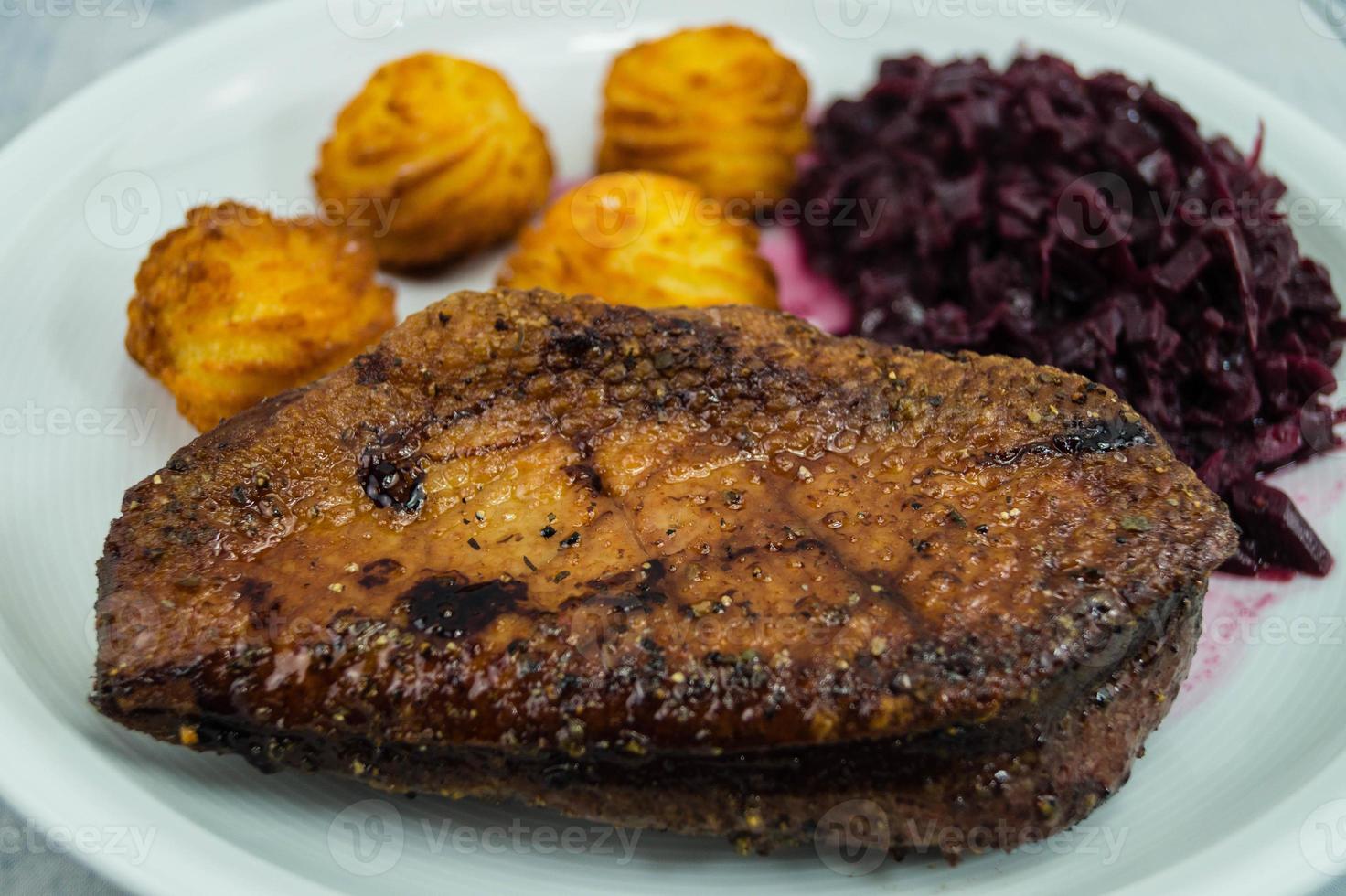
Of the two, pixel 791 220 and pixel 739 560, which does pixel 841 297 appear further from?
pixel 739 560

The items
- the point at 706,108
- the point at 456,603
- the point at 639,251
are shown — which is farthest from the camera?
the point at 706,108

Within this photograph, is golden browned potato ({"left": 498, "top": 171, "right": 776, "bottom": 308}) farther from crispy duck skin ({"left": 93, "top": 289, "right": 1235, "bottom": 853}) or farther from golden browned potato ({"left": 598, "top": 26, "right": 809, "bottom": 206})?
crispy duck skin ({"left": 93, "top": 289, "right": 1235, "bottom": 853})

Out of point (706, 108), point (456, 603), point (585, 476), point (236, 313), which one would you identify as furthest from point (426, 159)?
point (456, 603)

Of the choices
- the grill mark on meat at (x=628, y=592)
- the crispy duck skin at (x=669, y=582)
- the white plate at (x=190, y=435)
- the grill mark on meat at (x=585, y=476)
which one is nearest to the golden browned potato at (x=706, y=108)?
the white plate at (x=190, y=435)

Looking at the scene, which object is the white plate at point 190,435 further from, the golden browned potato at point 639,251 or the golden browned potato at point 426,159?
the golden browned potato at point 639,251

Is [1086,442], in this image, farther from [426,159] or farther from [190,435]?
[190,435]

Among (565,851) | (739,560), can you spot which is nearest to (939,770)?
(739,560)
